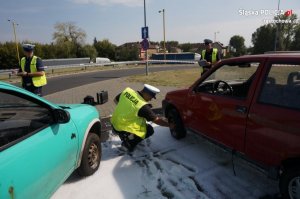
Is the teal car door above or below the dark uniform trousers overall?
above

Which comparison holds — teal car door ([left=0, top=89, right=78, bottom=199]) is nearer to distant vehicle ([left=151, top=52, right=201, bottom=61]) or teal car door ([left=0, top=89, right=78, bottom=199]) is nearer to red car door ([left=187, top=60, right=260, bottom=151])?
red car door ([left=187, top=60, right=260, bottom=151])

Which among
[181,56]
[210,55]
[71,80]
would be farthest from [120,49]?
[210,55]

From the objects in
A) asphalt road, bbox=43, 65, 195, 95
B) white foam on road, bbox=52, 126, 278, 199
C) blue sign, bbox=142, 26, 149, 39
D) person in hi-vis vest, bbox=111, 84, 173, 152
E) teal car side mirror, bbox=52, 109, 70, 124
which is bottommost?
asphalt road, bbox=43, 65, 195, 95

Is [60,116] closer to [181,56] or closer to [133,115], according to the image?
[133,115]

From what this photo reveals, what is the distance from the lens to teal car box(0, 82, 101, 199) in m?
2.18

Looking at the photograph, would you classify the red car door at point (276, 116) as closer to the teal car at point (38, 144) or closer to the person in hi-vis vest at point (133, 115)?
the person in hi-vis vest at point (133, 115)

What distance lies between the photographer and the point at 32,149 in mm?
2438

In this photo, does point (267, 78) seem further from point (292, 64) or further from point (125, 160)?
point (125, 160)

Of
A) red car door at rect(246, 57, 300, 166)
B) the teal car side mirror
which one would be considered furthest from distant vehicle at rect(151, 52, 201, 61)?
the teal car side mirror

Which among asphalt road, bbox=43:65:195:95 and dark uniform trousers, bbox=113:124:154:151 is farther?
asphalt road, bbox=43:65:195:95

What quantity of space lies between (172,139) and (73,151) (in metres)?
2.59

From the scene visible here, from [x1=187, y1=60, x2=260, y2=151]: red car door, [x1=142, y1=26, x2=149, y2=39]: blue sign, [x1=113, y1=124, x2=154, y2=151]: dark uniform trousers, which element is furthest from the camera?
[x1=142, y1=26, x2=149, y2=39]: blue sign

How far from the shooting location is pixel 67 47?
194ft

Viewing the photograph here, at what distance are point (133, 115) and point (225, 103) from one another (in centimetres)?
157
